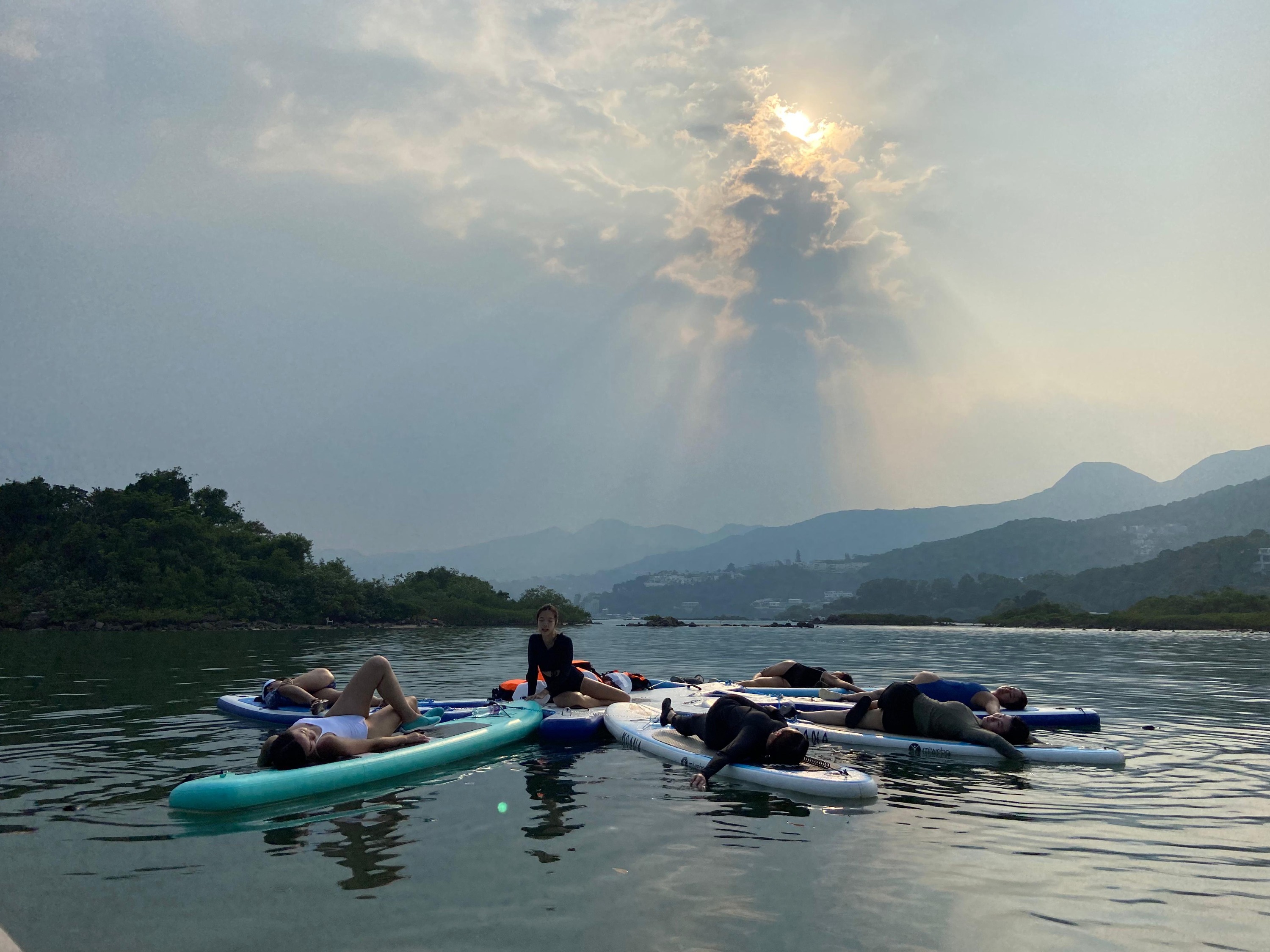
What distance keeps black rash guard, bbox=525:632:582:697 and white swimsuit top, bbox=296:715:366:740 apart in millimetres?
3920

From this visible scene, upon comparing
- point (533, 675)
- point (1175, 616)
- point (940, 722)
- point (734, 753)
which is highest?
point (533, 675)

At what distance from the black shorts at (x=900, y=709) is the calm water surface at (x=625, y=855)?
1.89 ft

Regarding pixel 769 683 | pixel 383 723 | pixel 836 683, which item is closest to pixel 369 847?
pixel 383 723

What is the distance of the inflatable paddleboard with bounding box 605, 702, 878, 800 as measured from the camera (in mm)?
8648

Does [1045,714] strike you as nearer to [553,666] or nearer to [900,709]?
[900,709]

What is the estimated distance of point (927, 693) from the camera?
1283cm

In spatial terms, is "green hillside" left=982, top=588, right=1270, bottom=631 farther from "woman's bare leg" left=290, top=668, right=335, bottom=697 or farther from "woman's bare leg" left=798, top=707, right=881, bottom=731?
"woman's bare leg" left=290, top=668, right=335, bottom=697

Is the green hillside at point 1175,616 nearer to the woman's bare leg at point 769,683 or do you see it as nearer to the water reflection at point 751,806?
the woman's bare leg at point 769,683

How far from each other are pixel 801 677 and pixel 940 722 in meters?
6.20

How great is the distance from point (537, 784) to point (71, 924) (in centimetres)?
522

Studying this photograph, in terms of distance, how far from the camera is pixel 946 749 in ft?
36.9

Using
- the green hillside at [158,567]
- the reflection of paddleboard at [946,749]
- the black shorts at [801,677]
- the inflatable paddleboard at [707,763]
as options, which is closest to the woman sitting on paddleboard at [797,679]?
the black shorts at [801,677]

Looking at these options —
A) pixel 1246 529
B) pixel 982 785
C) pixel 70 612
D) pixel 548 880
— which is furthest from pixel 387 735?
pixel 1246 529

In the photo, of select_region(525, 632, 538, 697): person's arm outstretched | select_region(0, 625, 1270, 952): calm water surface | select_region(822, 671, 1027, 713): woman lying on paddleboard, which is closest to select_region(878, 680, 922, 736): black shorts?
select_region(822, 671, 1027, 713): woman lying on paddleboard
